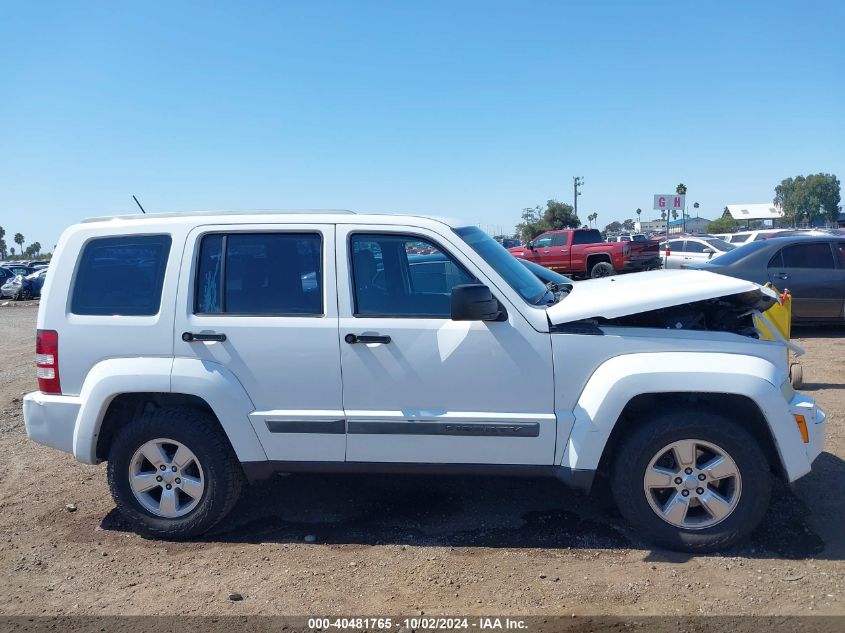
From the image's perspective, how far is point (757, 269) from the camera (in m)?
10.3

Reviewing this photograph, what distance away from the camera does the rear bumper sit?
4.14 m

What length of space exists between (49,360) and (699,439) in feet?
12.6

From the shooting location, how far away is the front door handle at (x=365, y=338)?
3.87 meters

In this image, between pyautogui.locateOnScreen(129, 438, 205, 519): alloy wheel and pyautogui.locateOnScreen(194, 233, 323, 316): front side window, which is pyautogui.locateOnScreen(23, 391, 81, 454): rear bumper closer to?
pyautogui.locateOnScreen(129, 438, 205, 519): alloy wheel

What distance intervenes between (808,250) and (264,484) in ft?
29.4

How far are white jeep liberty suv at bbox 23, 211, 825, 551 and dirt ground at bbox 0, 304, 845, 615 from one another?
0.30 meters

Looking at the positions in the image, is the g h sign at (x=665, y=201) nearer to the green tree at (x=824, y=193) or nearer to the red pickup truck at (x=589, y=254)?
the red pickup truck at (x=589, y=254)

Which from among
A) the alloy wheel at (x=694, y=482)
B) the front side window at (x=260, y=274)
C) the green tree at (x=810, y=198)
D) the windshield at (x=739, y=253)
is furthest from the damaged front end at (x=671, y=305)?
Answer: the green tree at (x=810, y=198)

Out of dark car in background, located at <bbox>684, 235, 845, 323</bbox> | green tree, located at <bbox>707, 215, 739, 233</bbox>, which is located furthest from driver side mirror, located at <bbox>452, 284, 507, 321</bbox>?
green tree, located at <bbox>707, 215, 739, 233</bbox>

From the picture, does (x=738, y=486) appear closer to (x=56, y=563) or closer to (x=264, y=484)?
(x=264, y=484)

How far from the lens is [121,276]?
13.8ft

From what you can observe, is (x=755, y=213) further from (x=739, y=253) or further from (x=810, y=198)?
(x=739, y=253)

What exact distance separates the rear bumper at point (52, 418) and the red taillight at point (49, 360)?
7 cm

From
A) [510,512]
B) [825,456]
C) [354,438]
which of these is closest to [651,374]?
[510,512]
